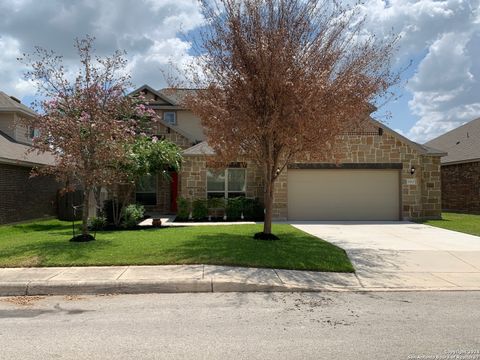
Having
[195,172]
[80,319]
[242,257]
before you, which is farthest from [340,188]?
[80,319]

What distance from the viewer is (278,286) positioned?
7520mm

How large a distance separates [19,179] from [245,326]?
48.5 ft

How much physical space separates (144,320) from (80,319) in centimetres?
87

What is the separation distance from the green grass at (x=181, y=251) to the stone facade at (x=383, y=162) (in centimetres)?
606

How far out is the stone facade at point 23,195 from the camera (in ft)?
53.0

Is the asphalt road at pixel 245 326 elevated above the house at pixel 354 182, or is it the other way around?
the house at pixel 354 182

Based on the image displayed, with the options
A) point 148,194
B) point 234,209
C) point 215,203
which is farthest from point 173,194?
point 234,209

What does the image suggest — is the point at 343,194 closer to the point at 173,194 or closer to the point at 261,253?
the point at 173,194

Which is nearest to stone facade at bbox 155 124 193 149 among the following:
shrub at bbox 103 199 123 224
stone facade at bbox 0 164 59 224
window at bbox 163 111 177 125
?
window at bbox 163 111 177 125

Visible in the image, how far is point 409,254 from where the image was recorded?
1063 centimetres

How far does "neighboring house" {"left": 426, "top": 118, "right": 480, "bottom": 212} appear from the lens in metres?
22.9

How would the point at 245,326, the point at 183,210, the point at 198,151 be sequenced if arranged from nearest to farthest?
the point at 245,326
the point at 183,210
the point at 198,151

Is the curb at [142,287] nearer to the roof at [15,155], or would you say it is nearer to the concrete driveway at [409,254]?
the concrete driveway at [409,254]

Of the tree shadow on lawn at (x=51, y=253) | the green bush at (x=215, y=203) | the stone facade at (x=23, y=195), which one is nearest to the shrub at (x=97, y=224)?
the stone facade at (x=23, y=195)
